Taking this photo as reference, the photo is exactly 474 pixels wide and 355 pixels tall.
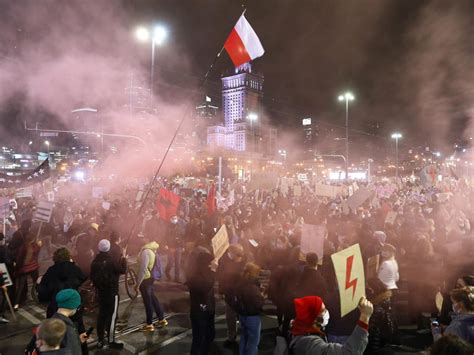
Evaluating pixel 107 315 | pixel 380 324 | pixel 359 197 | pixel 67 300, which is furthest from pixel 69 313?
pixel 359 197

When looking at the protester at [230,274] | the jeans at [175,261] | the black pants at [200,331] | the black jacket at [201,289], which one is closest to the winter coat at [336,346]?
the protester at [230,274]

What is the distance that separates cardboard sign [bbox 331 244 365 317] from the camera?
3209mm

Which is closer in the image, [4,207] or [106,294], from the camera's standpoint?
[106,294]

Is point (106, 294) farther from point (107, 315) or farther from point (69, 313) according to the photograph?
point (69, 313)

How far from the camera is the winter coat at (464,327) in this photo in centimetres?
289

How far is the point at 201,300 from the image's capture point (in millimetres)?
4641

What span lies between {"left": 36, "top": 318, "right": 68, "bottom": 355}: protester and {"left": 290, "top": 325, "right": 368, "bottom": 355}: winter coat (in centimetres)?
193

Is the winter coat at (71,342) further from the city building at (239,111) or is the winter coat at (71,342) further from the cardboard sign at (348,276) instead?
the city building at (239,111)

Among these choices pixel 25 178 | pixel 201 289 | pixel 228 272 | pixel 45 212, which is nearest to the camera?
pixel 201 289

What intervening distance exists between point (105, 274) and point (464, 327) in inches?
178

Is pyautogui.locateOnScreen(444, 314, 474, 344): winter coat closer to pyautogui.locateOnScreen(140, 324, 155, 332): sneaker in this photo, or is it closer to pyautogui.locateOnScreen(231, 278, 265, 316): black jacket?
pyautogui.locateOnScreen(231, 278, 265, 316): black jacket

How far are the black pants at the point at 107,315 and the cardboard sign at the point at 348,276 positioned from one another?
141 inches

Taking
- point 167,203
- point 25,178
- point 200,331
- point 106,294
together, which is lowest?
point 200,331

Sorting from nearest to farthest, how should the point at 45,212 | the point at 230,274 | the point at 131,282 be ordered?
the point at 230,274 → the point at 45,212 → the point at 131,282
